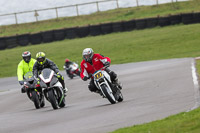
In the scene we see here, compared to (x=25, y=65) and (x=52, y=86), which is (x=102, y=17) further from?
(x=52, y=86)

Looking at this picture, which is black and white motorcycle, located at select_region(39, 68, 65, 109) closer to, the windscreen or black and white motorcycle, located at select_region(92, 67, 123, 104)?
the windscreen

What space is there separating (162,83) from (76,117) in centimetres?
703

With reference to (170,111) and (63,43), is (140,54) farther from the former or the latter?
(170,111)

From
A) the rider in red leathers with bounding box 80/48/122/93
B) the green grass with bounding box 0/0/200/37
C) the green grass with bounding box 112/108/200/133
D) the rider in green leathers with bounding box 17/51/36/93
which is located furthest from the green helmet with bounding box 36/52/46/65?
the green grass with bounding box 0/0/200/37

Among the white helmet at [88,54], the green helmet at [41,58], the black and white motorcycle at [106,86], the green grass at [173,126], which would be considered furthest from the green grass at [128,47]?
the green grass at [173,126]

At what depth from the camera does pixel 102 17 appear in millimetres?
54781

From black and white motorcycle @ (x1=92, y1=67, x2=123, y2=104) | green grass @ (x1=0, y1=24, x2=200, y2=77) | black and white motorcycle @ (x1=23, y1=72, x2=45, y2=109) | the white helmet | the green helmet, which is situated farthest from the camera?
green grass @ (x1=0, y1=24, x2=200, y2=77)

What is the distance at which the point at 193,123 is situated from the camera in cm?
800

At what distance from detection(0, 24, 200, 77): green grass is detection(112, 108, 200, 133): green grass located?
25983mm

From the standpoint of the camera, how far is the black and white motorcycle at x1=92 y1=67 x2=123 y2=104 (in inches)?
529

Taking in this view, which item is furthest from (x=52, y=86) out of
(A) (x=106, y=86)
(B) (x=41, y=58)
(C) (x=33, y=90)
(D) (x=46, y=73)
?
(C) (x=33, y=90)

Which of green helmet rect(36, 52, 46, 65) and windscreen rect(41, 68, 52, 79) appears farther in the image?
green helmet rect(36, 52, 46, 65)

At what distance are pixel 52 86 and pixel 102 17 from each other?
134 feet

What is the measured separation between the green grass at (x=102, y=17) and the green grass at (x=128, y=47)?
6.77m
